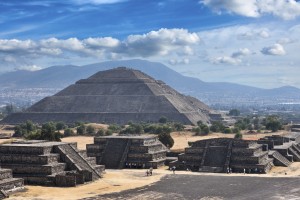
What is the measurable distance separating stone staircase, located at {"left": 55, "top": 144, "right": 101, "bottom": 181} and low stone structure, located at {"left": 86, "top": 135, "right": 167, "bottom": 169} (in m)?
11.8

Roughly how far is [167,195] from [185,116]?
13337cm

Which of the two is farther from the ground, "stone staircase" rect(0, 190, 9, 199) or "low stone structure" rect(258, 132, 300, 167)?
"low stone structure" rect(258, 132, 300, 167)

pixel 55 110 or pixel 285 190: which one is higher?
pixel 55 110

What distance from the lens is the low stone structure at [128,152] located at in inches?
3051

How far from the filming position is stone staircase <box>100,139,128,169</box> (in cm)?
7794

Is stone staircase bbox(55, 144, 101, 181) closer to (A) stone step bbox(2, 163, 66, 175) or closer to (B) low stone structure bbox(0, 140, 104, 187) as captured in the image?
(B) low stone structure bbox(0, 140, 104, 187)

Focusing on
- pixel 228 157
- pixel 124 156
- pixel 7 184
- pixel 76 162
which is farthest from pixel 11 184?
pixel 228 157

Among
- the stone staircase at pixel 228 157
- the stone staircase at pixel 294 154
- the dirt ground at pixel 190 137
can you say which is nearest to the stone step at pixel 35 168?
the stone staircase at pixel 228 157

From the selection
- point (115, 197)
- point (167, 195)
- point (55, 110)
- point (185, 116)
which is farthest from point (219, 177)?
point (55, 110)

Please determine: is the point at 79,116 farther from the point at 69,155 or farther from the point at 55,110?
the point at 69,155

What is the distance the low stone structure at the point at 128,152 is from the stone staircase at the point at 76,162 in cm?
1179

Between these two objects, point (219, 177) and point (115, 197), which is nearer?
point (115, 197)

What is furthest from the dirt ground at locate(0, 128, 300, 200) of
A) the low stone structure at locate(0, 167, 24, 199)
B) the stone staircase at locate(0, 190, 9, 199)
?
the low stone structure at locate(0, 167, 24, 199)

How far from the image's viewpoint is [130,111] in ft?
635
